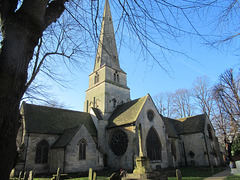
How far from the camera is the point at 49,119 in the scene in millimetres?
20922

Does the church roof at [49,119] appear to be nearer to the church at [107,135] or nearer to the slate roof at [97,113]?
the church at [107,135]

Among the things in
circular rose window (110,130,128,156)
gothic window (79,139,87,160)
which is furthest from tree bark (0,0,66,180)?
circular rose window (110,130,128,156)

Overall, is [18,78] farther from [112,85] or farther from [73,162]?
[112,85]

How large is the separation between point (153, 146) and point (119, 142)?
14.7 feet

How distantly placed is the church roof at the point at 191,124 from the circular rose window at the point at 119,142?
12.5 m

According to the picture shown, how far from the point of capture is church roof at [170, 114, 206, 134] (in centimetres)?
2620

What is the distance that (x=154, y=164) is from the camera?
19844mm

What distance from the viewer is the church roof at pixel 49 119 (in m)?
18.7

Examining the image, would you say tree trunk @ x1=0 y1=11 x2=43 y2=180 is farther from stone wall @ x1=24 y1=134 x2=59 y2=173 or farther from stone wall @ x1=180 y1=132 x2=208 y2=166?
stone wall @ x1=180 y1=132 x2=208 y2=166

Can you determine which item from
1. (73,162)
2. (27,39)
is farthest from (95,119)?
(27,39)

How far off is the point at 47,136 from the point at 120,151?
8848 mm

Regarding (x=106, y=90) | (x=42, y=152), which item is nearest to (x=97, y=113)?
(x=106, y=90)

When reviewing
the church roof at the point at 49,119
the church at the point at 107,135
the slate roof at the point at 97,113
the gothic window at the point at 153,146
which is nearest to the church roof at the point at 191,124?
the church at the point at 107,135

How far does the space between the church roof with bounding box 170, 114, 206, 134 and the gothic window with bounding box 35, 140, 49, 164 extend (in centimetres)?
2091
